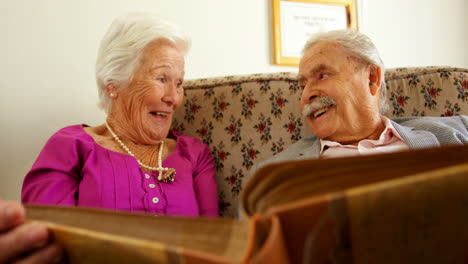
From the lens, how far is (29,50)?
4.90 ft

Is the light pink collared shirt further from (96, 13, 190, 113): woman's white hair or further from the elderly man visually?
(96, 13, 190, 113): woman's white hair

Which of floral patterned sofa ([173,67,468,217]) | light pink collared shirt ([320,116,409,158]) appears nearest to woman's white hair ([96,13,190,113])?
floral patterned sofa ([173,67,468,217])

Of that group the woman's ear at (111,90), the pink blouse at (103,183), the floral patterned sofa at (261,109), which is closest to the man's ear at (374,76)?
the floral patterned sofa at (261,109)

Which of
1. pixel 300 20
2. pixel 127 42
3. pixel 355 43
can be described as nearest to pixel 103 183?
pixel 127 42

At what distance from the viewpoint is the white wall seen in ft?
4.76

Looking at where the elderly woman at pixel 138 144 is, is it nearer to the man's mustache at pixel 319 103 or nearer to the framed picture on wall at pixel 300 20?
the man's mustache at pixel 319 103

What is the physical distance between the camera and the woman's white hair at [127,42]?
1.20m

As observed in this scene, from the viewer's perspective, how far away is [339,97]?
1193 mm

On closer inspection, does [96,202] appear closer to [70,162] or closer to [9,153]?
[70,162]

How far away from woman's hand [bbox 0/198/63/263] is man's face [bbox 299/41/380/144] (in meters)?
0.98

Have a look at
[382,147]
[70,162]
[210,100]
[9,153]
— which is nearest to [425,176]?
[382,147]

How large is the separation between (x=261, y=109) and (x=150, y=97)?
458mm

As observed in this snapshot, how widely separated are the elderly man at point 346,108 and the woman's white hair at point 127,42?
1.86 feet

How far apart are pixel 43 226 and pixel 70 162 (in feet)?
2.34
